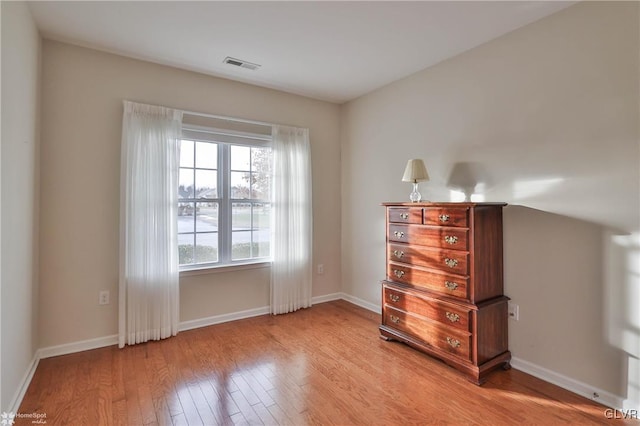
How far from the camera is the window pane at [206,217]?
338 cm

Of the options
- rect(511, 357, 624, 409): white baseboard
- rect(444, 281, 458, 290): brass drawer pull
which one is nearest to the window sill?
rect(444, 281, 458, 290): brass drawer pull

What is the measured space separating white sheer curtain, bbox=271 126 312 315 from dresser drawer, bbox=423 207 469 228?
63.2 inches

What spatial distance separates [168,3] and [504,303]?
326 cm

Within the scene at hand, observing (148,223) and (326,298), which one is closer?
(148,223)

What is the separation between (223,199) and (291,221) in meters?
0.80

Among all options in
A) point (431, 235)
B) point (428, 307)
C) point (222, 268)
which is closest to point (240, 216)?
point (222, 268)

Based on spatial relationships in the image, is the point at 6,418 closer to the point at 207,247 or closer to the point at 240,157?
the point at 207,247

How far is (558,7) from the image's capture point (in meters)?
2.21

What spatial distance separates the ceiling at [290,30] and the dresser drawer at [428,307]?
2.11 meters

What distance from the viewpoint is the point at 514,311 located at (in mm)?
2514

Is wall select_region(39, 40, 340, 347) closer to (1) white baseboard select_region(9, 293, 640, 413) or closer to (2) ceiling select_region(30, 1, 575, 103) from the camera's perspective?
(1) white baseboard select_region(9, 293, 640, 413)

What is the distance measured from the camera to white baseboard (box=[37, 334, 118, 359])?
2.62 metres

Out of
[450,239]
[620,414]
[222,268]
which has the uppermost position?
[450,239]

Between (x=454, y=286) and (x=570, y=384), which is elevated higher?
(x=454, y=286)
